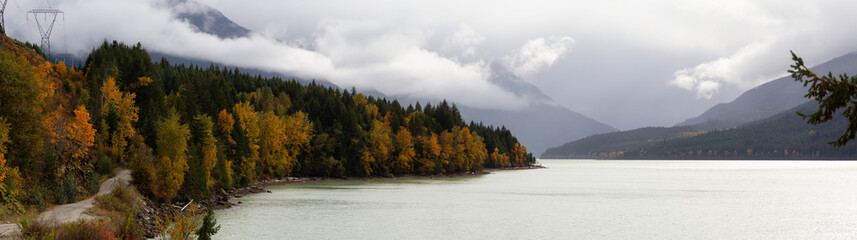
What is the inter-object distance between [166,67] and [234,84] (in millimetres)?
20939

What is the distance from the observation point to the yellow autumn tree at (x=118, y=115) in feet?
240

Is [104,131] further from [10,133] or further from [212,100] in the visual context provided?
[212,100]

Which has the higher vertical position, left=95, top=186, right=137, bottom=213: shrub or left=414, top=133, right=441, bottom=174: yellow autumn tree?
left=414, top=133, right=441, bottom=174: yellow autumn tree

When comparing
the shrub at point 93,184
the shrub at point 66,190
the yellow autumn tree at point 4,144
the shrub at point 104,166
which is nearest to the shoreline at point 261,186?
the shrub at point 104,166

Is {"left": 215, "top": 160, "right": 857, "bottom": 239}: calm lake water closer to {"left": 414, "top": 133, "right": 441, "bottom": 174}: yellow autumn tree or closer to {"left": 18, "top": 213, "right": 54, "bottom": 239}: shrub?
{"left": 18, "top": 213, "right": 54, "bottom": 239}: shrub

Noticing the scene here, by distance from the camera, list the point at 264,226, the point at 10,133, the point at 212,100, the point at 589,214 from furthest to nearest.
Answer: the point at 212,100 → the point at 589,214 → the point at 264,226 → the point at 10,133

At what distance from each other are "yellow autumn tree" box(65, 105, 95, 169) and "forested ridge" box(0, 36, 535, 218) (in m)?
0.13

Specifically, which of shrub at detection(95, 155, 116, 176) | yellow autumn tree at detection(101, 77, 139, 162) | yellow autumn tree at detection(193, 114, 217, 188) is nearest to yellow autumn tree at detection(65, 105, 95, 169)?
shrub at detection(95, 155, 116, 176)

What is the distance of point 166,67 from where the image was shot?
599 feet

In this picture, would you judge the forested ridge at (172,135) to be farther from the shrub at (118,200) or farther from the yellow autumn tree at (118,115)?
the shrub at (118,200)

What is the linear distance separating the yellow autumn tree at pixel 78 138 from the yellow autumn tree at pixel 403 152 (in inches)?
3914

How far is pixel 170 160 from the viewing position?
63.6m

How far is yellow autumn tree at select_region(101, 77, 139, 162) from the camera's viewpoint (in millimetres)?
73000

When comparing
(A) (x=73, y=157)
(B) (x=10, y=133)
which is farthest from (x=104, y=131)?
(B) (x=10, y=133)
